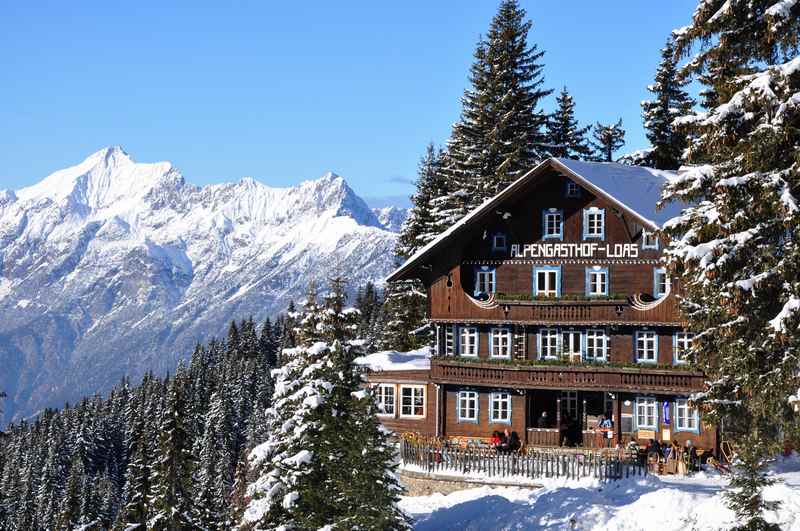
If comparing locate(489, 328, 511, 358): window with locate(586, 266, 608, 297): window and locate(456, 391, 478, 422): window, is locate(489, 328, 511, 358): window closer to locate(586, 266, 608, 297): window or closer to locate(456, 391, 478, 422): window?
locate(456, 391, 478, 422): window

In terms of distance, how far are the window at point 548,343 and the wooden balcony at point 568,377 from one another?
1.74 m

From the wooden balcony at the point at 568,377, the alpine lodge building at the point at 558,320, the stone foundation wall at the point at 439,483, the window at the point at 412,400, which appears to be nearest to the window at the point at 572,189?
the alpine lodge building at the point at 558,320

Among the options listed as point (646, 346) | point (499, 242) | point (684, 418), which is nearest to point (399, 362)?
point (499, 242)

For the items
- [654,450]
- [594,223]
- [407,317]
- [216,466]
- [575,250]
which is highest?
[594,223]

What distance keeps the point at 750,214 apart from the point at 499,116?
42.3 m

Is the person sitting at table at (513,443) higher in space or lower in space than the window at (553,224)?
lower

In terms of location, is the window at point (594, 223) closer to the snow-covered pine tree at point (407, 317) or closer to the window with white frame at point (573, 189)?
the window with white frame at point (573, 189)

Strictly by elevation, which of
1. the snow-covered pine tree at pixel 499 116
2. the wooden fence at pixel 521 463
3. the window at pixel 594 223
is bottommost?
the wooden fence at pixel 521 463

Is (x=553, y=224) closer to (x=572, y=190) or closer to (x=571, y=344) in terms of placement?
(x=572, y=190)

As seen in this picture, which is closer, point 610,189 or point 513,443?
point 513,443

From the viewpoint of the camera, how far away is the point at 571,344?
4522 cm

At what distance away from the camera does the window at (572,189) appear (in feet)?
150

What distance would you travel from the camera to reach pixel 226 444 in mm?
123938

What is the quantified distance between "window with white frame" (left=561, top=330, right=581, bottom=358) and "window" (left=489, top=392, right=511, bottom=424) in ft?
11.1
